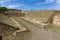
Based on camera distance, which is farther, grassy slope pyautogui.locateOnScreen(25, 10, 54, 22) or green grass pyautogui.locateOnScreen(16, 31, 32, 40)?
grassy slope pyautogui.locateOnScreen(25, 10, 54, 22)

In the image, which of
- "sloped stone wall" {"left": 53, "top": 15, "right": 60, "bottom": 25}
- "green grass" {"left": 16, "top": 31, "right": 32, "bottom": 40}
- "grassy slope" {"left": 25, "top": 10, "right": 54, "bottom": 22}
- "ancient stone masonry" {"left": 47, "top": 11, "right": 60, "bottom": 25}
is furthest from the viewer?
"grassy slope" {"left": 25, "top": 10, "right": 54, "bottom": 22}

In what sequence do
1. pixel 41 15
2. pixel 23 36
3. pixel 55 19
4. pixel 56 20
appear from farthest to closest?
pixel 41 15
pixel 55 19
pixel 56 20
pixel 23 36

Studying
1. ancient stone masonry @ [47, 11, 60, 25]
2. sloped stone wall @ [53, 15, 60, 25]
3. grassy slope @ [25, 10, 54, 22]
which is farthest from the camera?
grassy slope @ [25, 10, 54, 22]

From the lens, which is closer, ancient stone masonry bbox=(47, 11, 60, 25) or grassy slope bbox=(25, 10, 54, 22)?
ancient stone masonry bbox=(47, 11, 60, 25)

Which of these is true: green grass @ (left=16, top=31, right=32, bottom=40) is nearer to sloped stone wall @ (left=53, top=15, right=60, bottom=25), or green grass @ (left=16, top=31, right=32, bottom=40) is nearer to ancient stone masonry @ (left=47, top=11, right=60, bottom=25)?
sloped stone wall @ (left=53, top=15, right=60, bottom=25)

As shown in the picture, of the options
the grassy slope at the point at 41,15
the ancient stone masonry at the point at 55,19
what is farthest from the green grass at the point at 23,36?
the grassy slope at the point at 41,15

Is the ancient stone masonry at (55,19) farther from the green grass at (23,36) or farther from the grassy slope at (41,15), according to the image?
the green grass at (23,36)

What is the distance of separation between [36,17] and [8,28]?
9.46 meters

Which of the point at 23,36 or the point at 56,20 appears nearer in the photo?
the point at 23,36

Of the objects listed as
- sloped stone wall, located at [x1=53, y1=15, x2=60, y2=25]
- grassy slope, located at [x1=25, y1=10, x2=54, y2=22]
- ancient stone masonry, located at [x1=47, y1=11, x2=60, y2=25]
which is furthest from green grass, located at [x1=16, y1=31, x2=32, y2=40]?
grassy slope, located at [x1=25, y1=10, x2=54, y2=22]

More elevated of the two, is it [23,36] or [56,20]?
[23,36]

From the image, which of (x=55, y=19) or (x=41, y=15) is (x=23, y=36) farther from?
(x=41, y=15)

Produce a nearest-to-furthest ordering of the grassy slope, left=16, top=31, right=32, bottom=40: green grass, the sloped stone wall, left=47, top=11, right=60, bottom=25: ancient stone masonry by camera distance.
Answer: left=16, top=31, right=32, bottom=40: green grass, the sloped stone wall, left=47, top=11, right=60, bottom=25: ancient stone masonry, the grassy slope

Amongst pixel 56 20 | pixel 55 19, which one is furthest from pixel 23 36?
pixel 55 19
